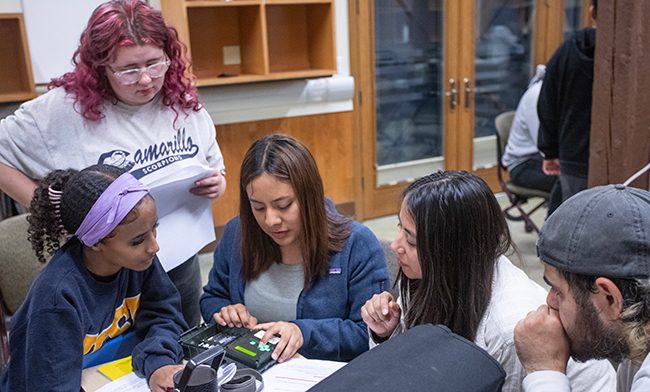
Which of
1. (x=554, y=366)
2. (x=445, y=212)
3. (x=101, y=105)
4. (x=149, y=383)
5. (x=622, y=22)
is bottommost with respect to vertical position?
(x=149, y=383)

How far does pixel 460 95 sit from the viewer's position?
4.71m

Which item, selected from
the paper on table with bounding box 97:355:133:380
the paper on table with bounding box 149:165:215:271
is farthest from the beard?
the paper on table with bounding box 149:165:215:271

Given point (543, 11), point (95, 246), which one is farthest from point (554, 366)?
point (543, 11)

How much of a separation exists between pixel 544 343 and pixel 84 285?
1022 mm

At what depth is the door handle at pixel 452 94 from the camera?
468 centimetres

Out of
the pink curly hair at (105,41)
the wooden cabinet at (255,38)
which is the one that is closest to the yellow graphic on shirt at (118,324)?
the pink curly hair at (105,41)

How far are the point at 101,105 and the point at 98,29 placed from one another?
0.22 metres

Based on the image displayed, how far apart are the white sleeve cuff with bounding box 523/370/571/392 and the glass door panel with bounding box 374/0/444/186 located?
378cm

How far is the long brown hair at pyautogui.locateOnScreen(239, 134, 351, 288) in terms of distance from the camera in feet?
4.91

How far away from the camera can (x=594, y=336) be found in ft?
2.70

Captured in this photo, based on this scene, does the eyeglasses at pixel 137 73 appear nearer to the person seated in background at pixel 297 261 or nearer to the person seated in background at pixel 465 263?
the person seated in background at pixel 297 261

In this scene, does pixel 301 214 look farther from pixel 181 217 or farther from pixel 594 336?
pixel 594 336

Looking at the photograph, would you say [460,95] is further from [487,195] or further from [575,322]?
[575,322]

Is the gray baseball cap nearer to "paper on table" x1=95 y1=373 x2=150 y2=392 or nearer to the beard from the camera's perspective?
the beard
